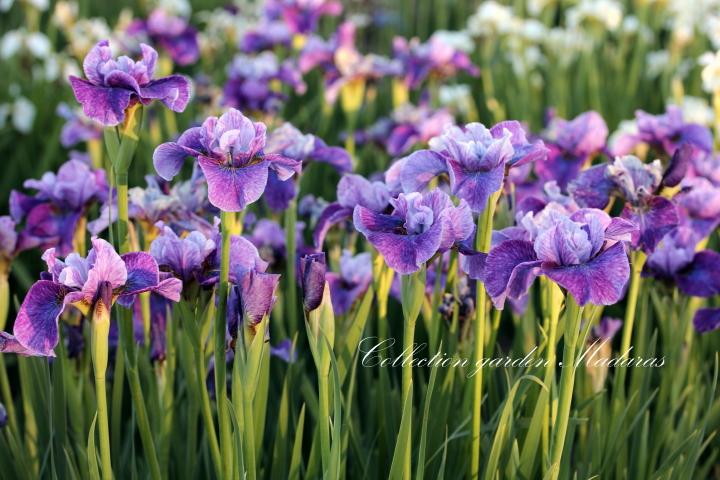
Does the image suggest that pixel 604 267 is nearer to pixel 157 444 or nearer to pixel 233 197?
pixel 233 197

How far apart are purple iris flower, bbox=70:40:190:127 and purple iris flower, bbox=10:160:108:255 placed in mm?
425

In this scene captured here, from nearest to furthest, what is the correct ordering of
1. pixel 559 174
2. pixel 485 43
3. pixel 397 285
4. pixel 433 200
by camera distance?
pixel 433 200 < pixel 397 285 < pixel 559 174 < pixel 485 43

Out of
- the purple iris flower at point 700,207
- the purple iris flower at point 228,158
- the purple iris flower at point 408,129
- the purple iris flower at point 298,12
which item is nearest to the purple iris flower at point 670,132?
the purple iris flower at point 700,207

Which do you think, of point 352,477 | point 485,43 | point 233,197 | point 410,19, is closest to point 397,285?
point 352,477

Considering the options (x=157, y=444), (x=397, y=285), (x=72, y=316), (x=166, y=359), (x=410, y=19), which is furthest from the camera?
(x=410, y=19)

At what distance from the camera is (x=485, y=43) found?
177 inches

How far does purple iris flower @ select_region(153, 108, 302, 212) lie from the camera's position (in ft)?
4.40

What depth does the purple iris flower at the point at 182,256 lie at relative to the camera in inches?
56.5

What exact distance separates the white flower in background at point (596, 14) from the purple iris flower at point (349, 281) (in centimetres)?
271

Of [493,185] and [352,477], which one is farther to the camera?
[352,477]

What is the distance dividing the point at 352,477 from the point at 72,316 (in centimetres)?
69

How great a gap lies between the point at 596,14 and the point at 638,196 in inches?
111

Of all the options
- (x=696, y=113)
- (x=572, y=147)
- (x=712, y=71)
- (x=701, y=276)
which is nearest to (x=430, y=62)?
(x=696, y=113)

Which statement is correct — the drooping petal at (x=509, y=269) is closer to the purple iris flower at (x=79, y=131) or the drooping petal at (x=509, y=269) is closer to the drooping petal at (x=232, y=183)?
the drooping petal at (x=232, y=183)
